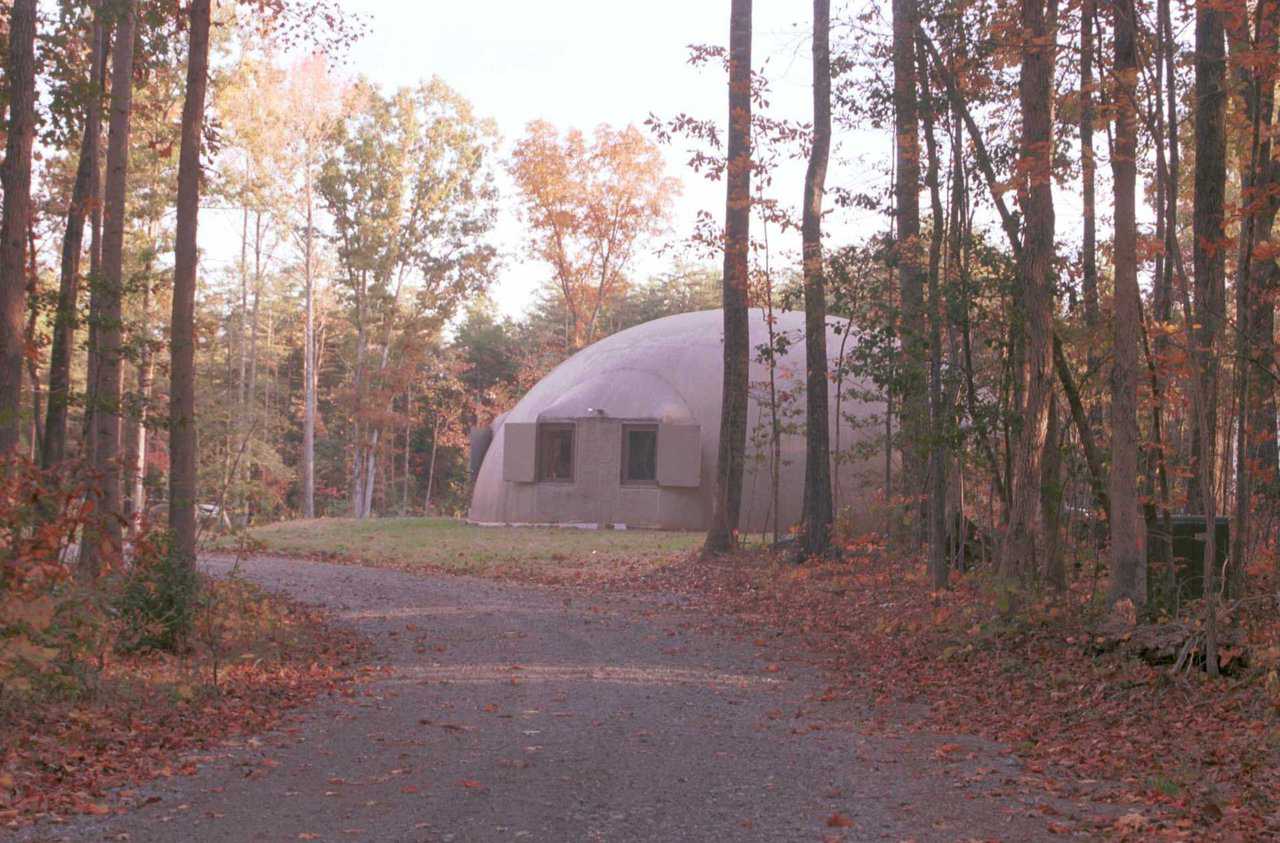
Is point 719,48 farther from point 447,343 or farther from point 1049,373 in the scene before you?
point 447,343

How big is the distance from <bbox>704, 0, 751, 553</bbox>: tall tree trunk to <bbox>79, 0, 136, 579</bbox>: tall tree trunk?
8.45 metres

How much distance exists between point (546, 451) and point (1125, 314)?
756 inches

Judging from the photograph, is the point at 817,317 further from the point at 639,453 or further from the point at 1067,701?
the point at 639,453

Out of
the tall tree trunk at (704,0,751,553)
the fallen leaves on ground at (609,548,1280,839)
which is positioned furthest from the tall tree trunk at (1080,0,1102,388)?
the tall tree trunk at (704,0,751,553)

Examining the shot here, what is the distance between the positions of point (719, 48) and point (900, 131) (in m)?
4.48

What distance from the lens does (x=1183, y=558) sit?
1030 cm

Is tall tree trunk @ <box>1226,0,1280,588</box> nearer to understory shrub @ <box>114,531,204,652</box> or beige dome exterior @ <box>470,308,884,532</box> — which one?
understory shrub @ <box>114,531,204,652</box>

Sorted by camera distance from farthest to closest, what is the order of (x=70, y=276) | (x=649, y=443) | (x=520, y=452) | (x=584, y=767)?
(x=520, y=452) → (x=649, y=443) → (x=70, y=276) → (x=584, y=767)

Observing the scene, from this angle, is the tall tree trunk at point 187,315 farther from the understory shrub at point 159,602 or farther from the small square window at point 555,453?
the small square window at point 555,453

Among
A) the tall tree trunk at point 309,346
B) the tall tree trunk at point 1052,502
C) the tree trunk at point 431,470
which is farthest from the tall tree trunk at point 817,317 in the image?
the tree trunk at point 431,470

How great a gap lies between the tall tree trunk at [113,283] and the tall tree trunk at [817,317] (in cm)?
892

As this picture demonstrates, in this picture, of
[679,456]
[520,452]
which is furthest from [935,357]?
[520,452]

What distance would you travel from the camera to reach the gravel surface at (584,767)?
5375 mm

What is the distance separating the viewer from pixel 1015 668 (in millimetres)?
9617
